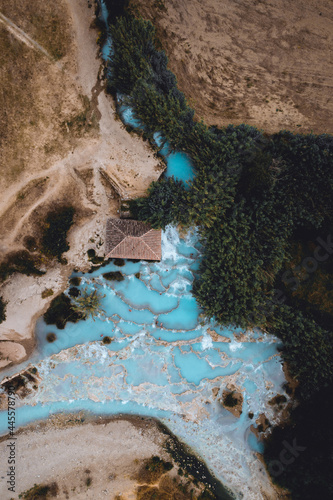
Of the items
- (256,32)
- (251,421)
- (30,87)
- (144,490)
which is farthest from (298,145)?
(144,490)

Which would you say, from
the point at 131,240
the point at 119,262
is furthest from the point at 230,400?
the point at 131,240

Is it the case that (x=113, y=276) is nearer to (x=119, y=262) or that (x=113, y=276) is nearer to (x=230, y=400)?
(x=119, y=262)

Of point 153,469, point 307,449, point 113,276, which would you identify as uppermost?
point 113,276

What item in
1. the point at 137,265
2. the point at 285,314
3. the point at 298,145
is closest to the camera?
the point at 298,145

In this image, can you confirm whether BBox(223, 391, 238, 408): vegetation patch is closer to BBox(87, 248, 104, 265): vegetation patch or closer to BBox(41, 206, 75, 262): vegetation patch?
BBox(87, 248, 104, 265): vegetation patch

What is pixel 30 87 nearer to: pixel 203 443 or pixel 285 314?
pixel 285 314

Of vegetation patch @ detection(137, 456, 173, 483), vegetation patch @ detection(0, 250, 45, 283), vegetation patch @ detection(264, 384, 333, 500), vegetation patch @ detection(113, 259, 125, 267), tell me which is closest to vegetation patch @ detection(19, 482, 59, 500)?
vegetation patch @ detection(137, 456, 173, 483)
